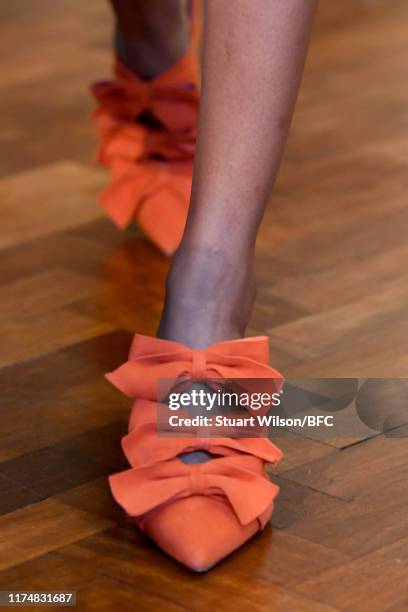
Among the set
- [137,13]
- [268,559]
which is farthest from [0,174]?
[268,559]

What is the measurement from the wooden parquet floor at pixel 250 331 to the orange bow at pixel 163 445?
0.12 ft

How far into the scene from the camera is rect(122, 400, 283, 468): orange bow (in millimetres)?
724

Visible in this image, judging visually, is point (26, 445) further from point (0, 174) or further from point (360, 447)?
point (0, 174)

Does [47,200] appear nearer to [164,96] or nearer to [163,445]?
[164,96]

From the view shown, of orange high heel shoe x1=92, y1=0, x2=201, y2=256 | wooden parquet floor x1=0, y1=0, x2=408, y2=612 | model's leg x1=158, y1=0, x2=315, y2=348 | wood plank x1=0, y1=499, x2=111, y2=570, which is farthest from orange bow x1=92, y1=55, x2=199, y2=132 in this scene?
wood plank x1=0, y1=499, x2=111, y2=570

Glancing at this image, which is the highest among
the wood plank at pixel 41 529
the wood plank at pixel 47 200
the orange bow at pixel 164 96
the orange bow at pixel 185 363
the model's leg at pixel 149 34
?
the model's leg at pixel 149 34

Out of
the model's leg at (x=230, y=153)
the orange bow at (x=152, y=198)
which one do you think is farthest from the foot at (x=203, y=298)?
the orange bow at (x=152, y=198)

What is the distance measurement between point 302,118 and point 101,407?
2.65 ft

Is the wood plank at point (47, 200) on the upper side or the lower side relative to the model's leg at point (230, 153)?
lower

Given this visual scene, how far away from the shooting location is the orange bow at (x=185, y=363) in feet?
2.41

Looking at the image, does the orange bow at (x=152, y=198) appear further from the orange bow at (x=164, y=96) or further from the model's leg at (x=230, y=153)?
the model's leg at (x=230, y=153)

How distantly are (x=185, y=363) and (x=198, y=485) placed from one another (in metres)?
0.07

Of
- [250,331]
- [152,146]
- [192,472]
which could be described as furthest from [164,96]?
[192,472]

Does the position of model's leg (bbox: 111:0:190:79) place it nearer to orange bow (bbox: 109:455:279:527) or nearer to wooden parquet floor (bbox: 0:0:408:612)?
wooden parquet floor (bbox: 0:0:408:612)
